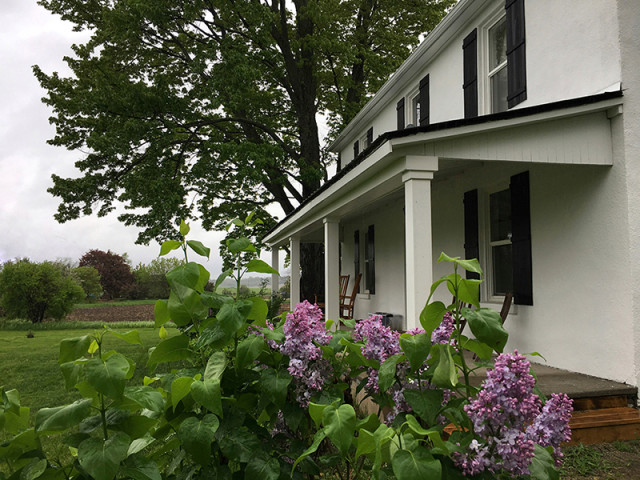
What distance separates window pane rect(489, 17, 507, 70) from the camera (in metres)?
5.89

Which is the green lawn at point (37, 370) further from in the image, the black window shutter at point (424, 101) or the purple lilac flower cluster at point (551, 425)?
the black window shutter at point (424, 101)

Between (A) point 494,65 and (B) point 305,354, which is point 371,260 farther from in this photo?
(B) point 305,354

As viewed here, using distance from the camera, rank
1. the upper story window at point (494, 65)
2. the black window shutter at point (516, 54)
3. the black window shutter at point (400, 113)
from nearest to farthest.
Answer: the black window shutter at point (516, 54), the upper story window at point (494, 65), the black window shutter at point (400, 113)

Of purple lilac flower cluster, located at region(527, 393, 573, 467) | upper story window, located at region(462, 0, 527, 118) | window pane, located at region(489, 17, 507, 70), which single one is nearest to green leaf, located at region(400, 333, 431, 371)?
purple lilac flower cluster, located at region(527, 393, 573, 467)

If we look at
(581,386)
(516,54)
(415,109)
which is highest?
(415,109)

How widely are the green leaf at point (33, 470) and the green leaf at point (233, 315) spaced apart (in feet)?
1.57

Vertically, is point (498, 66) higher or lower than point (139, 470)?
higher

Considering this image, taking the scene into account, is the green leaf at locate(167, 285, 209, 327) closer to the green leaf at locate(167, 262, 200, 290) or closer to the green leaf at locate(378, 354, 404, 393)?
the green leaf at locate(167, 262, 200, 290)

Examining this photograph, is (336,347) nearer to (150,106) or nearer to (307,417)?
(307,417)

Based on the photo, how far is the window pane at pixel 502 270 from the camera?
18.4 ft

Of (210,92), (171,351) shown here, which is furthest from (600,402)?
(210,92)

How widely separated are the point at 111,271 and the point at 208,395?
118 ft

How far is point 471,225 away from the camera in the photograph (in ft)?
19.3

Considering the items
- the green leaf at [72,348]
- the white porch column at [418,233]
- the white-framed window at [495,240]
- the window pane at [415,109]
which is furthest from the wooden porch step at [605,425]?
the window pane at [415,109]
